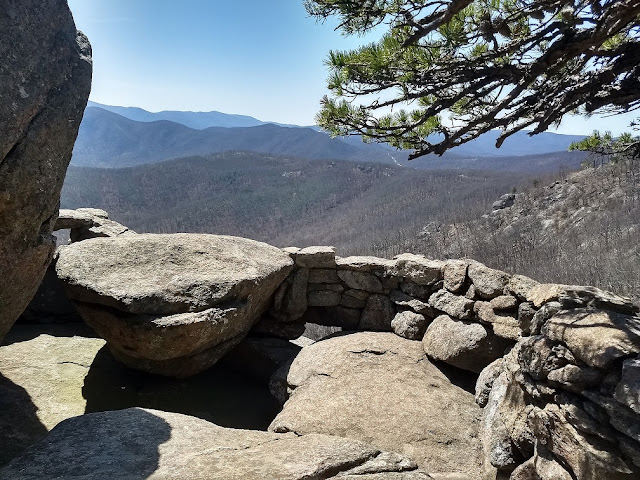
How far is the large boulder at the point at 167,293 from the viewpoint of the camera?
6160 mm

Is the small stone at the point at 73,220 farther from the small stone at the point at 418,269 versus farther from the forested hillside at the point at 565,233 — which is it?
the forested hillside at the point at 565,233

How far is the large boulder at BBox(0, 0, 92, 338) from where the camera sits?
3787 millimetres

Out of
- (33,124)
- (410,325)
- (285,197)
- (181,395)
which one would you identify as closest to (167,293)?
(181,395)

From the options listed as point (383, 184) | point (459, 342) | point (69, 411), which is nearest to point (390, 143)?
point (459, 342)

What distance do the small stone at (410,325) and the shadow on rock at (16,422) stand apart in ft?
17.6

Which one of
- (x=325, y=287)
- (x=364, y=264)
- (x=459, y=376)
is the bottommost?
(x=459, y=376)

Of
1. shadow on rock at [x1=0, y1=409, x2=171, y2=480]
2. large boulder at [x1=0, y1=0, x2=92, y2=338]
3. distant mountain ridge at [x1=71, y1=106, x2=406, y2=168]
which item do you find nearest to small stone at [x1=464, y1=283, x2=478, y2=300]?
shadow on rock at [x1=0, y1=409, x2=171, y2=480]

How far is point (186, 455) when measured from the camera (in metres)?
3.88

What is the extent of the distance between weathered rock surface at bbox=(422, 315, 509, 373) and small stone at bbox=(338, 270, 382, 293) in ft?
5.55

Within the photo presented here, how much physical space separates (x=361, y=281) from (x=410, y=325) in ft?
4.18

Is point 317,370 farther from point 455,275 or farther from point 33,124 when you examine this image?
point 33,124

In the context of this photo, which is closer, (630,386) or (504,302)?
(630,386)

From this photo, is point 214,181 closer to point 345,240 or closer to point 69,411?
point 345,240

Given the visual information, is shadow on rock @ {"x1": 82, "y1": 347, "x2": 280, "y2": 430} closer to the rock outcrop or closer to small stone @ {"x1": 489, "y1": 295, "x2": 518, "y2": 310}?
the rock outcrop
